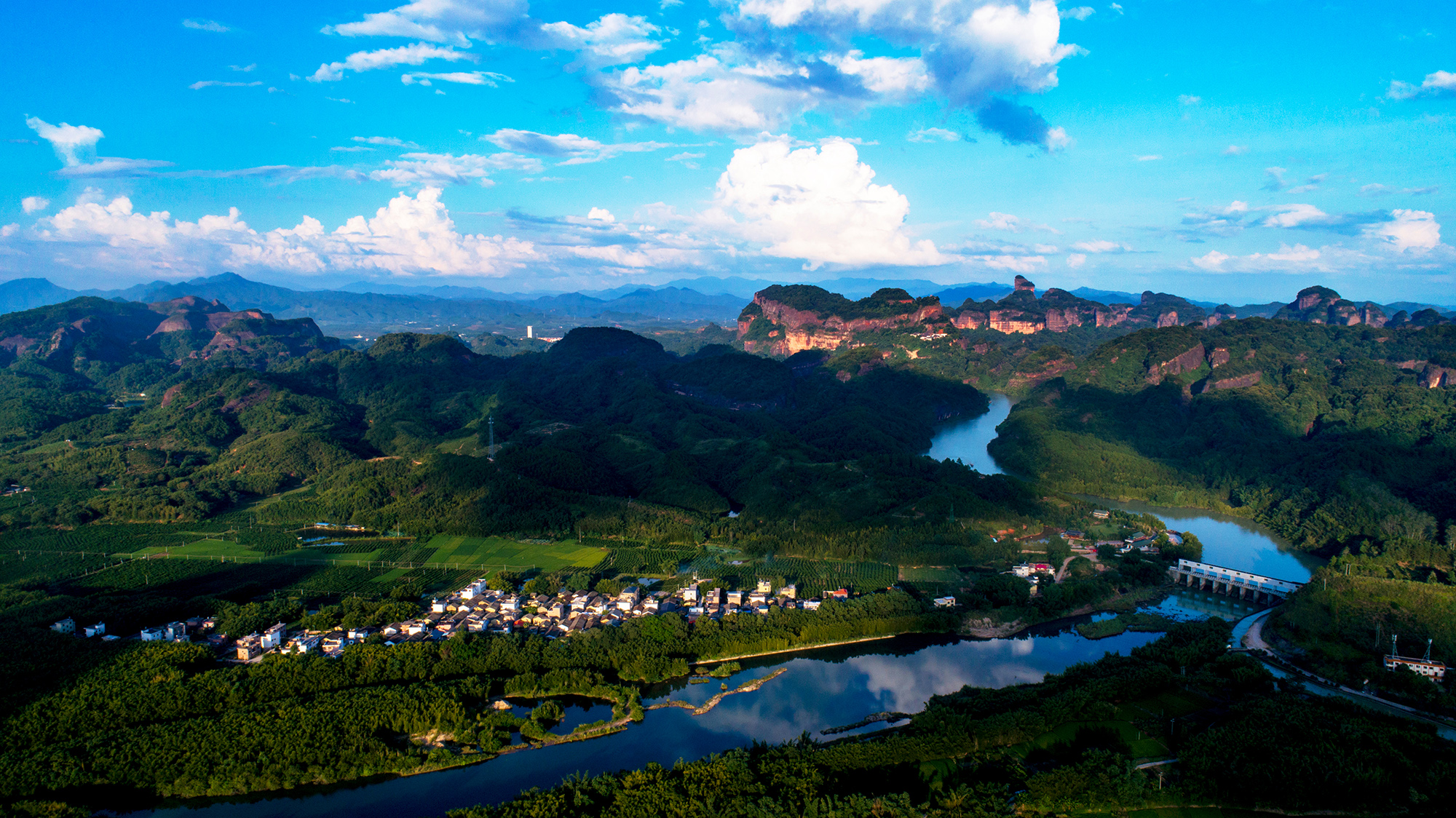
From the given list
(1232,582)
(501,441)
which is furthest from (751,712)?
(501,441)

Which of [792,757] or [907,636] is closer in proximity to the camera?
[792,757]

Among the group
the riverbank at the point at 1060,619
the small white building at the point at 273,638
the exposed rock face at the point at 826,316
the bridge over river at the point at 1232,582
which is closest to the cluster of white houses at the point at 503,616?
the small white building at the point at 273,638

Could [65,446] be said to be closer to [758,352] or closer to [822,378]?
[822,378]

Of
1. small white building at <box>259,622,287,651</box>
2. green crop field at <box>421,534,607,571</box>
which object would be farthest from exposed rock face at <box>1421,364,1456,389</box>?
small white building at <box>259,622,287,651</box>

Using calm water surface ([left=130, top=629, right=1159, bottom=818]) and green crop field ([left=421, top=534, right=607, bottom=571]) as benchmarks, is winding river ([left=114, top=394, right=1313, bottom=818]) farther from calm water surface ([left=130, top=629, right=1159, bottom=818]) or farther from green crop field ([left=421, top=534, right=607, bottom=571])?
green crop field ([left=421, top=534, right=607, bottom=571])

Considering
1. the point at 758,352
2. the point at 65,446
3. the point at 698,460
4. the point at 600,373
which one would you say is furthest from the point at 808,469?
the point at 758,352
